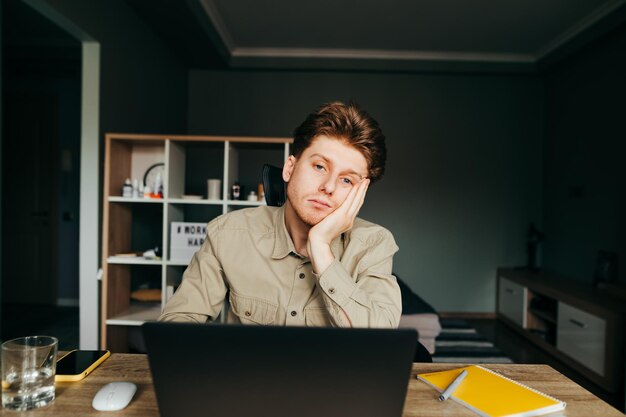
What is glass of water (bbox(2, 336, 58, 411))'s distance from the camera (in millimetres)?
802

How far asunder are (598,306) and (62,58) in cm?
520

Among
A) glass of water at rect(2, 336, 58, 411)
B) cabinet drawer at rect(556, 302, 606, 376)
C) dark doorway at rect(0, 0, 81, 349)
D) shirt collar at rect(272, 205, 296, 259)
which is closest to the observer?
glass of water at rect(2, 336, 58, 411)

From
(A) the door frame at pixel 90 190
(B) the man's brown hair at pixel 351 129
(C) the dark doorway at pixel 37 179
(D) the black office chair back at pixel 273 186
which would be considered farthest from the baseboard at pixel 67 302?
(B) the man's brown hair at pixel 351 129

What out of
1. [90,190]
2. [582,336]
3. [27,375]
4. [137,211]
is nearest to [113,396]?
[27,375]

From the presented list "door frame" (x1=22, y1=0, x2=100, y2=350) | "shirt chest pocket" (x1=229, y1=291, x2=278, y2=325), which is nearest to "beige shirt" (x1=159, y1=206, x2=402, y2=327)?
"shirt chest pocket" (x1=229, y1=291, x2=278, y2=325)

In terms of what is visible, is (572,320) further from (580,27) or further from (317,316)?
(317,316)

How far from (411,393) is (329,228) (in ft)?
1.40

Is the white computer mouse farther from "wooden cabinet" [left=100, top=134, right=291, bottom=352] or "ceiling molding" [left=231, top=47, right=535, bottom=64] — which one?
"ceiling molding" [left=231, top=47, right=535, bottom=64]

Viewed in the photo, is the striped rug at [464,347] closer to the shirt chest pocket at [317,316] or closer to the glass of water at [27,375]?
the shirt chest pocket at [317,316]

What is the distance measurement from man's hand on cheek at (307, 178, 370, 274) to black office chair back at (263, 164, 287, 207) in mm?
446

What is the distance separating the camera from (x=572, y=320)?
325 centimetres

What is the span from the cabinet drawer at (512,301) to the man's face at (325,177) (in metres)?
3.56

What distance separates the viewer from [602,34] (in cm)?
356

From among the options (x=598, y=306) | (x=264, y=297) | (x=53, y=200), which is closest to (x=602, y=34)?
(x=598, y=306)
